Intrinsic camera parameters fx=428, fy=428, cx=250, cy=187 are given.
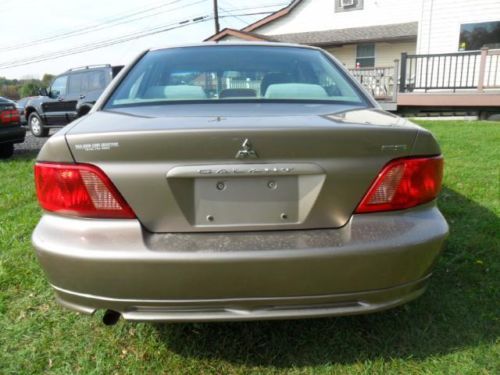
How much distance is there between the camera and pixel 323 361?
2.10 m

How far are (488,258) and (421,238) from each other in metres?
1.71

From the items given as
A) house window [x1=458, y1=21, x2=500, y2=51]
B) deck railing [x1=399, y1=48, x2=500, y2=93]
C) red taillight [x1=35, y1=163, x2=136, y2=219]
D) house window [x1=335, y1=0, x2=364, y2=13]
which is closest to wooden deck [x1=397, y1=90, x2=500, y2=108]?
deck railing [x1=399, y1=48, x2=500, y2=93]

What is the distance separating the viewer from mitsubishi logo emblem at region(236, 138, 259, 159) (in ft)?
5.33

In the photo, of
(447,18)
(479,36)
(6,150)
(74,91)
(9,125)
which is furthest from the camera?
(447,18)

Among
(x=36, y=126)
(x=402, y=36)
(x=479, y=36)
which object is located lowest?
(x=36, y=126)

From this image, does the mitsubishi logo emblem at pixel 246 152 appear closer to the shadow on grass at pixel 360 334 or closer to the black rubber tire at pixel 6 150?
the shadow on grass at pixel 360 334

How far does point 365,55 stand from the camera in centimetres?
1947

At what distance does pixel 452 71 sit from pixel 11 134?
12052 mm

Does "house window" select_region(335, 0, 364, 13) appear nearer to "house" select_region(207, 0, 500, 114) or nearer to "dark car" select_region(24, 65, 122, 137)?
"house" select_region(207, 0, 500, 114)

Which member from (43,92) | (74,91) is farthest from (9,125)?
(43,92)

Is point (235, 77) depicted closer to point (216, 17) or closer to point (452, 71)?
point (452, 71)

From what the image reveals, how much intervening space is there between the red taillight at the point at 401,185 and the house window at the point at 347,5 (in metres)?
19.5

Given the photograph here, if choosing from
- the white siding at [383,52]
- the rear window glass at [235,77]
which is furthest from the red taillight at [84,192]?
the white siding at [383,52]

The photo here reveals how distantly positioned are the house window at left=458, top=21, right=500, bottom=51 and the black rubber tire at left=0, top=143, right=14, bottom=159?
45.4 ft
